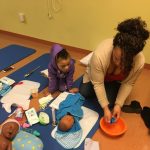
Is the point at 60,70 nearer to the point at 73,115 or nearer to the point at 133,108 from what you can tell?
the point at 73,115

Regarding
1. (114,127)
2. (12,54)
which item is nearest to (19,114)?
(114,127)

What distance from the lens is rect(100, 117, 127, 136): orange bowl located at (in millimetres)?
1564

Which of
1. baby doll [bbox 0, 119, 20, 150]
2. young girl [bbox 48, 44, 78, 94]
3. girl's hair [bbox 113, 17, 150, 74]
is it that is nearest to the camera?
girl's hair [bbox 113, 17, 150, 74]

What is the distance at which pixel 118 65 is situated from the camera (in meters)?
1.43

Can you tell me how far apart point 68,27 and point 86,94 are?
1.03 metres

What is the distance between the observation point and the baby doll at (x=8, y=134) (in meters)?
1.38

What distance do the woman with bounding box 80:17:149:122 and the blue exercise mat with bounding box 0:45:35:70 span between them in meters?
0.95

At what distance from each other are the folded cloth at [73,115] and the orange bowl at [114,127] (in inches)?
6.5

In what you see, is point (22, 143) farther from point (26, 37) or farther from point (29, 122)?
point (26, 37)

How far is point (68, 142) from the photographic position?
1508 millimetres

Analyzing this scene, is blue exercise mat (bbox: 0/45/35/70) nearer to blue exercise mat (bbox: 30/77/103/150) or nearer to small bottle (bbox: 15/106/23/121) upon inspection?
small bottle (bbox: 15/106/23/121)

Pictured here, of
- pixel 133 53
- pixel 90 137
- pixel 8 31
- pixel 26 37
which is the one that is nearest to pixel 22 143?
pixel 90 137

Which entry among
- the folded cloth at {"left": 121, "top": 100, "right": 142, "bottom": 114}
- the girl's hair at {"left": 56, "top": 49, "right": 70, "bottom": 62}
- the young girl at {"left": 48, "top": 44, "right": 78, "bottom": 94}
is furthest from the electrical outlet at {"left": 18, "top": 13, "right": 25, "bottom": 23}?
the folded cloth at {"left": 121, "top": 100, "right": 142, "bottom": 114}

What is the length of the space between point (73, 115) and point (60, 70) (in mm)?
370
